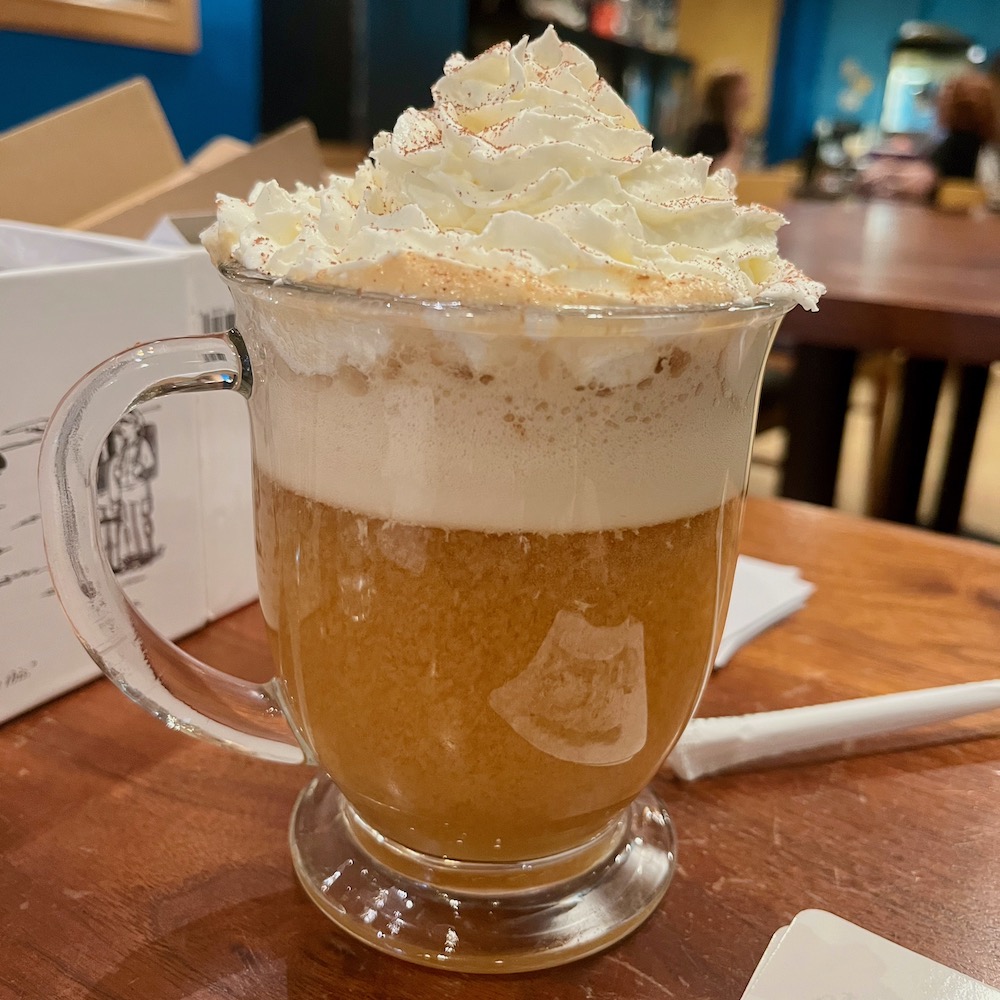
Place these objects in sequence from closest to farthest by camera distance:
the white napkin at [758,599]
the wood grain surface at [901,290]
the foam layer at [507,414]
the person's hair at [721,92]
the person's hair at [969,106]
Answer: the foam layer at [507,414] < the white napkin at [758,599] < the wood grain surface at [901,290] < the person's hair at [969,106] < the person's hair at [721,92]

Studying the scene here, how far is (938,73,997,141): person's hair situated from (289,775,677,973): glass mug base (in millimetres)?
5376

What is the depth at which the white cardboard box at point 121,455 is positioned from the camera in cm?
56

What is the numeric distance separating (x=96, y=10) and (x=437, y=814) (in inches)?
67.5

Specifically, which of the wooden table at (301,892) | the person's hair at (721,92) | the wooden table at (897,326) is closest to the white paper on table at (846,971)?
the wooden table at (301,892)

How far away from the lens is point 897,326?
1330 millimetres

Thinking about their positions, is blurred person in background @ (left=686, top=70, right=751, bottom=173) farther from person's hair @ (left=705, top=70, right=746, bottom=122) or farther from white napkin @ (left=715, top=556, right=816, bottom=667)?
white napkin @ (left=715, top=556, right=816, bottom=667)

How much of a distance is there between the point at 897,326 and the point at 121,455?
3.61 ft

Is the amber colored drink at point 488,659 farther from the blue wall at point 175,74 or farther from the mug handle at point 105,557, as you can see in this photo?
the blue wall at point 175,74

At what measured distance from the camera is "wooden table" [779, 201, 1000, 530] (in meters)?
1.31

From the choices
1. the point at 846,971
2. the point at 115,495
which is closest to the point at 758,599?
the point at 846,971

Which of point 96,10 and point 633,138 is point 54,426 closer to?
point 633,138

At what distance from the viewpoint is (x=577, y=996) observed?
407 millimetres

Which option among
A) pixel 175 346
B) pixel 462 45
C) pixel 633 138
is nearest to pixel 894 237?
pixel 462 45

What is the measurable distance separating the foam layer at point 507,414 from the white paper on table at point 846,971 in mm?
201
